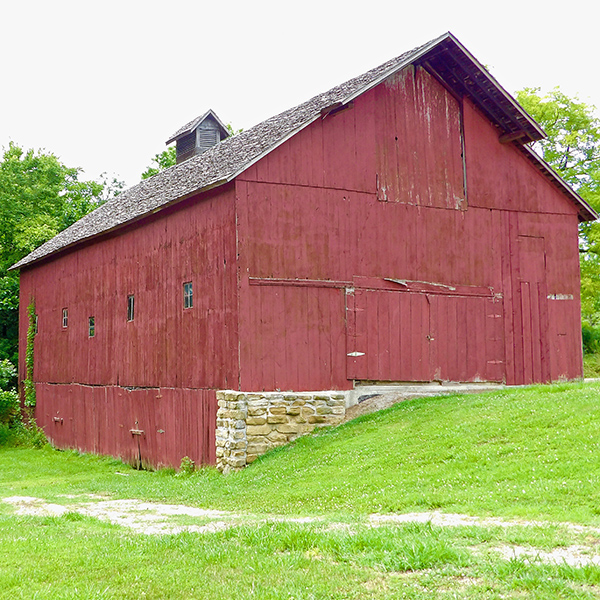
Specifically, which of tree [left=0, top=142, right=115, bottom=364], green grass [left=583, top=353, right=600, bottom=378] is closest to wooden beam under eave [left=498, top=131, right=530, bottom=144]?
green grass [left=583, top=353, right=600, bottom=378]

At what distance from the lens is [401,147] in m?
19.2

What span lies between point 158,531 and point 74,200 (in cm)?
3438

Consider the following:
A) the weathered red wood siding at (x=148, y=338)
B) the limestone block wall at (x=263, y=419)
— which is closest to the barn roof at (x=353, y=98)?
the weathered red wood siding at (x=148, y=338)

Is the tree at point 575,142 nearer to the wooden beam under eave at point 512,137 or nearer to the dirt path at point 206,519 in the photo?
the wooden beam under eave at point 512,137

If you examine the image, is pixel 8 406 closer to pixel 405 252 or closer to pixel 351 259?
pixel 351 259

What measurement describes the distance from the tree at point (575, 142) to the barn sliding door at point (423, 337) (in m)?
12.9

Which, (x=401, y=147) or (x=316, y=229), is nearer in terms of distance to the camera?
(x=316, y=229)

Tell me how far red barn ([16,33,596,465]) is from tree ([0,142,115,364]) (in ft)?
42.1

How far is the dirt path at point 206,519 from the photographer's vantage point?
274 inches

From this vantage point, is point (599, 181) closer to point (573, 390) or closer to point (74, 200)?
point (573, 390)

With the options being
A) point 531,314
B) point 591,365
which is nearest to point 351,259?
point 531,314

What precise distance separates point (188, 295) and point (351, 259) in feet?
→ 13.5

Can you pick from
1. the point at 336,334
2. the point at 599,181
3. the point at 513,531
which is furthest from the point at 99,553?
the point at 599,181

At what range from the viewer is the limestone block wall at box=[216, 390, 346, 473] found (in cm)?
1647
